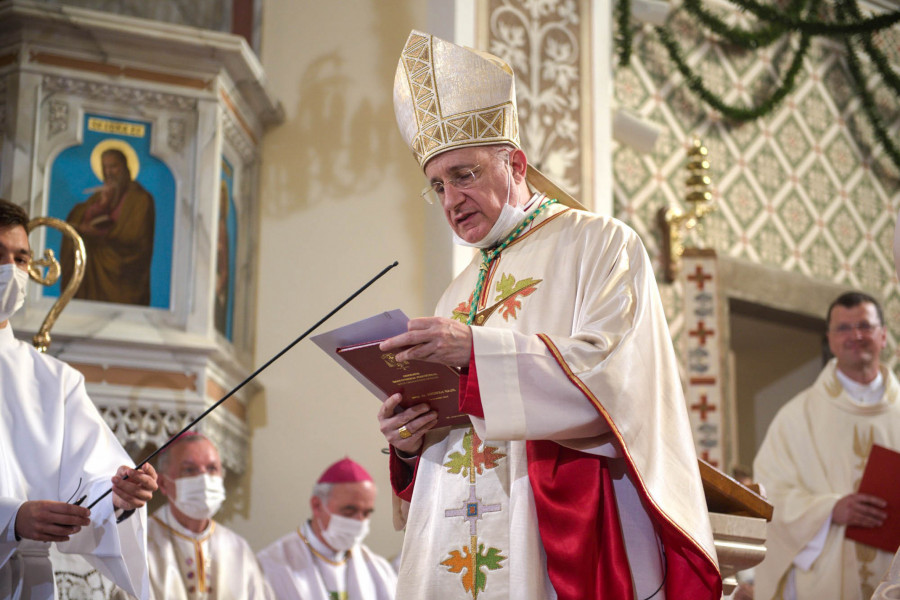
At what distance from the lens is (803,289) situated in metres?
8.78

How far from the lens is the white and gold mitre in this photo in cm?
364

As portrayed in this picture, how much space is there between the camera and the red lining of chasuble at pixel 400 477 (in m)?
3.55

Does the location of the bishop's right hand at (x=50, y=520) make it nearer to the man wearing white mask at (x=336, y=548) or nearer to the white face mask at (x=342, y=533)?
the man wearing white mask at (x=336, y=548)

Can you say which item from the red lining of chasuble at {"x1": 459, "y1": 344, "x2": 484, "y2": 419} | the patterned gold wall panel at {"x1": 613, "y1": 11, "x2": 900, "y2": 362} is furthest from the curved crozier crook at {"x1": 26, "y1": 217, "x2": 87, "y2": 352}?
the patterned gold wall panel at {"x1": 613, "y1": 11, "x2": 900, "y2": 362}

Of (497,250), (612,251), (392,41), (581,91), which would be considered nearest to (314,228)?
(392,41)

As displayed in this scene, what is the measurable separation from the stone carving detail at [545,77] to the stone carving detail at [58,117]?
8.06 feet

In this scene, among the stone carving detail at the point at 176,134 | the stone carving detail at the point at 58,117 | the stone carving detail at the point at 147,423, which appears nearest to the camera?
the stone carving detail at the point at 147,423

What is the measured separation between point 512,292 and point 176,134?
3.78 meters

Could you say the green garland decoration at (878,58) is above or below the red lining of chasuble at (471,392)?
above

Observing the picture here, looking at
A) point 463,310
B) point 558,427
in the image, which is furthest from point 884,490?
point 558,427

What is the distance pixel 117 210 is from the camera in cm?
655

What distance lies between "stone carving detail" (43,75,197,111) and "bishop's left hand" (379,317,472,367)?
4.21 meters

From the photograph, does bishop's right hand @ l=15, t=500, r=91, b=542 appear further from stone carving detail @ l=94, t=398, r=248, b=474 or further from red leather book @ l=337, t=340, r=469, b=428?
stone carving detail @ l=94, t=398, r=248, b=474

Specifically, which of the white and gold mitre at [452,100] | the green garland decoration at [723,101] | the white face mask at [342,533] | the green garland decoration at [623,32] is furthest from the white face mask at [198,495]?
the green garland decoration at [723,101]
